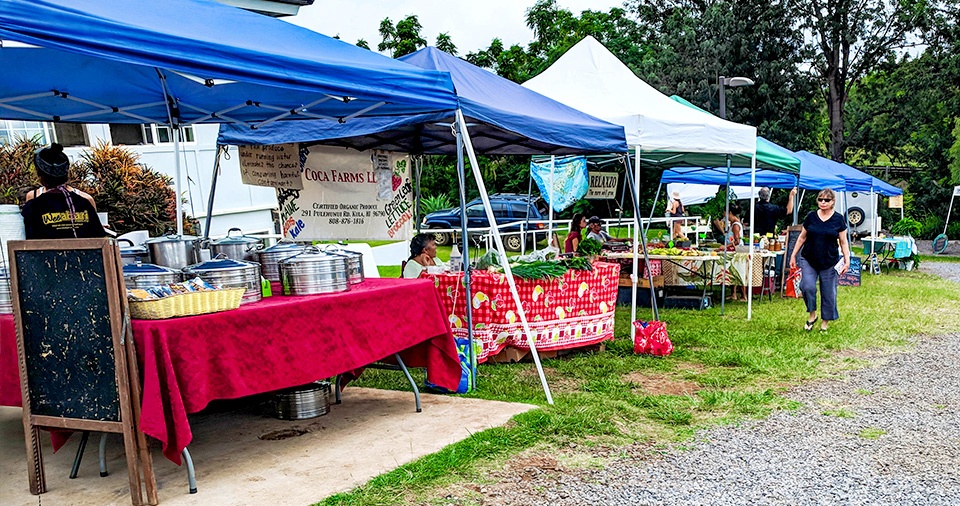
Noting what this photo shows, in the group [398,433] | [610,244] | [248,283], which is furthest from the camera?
[610,244]

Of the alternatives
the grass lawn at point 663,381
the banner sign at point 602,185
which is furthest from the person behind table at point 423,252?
the banner sign at point 602,185

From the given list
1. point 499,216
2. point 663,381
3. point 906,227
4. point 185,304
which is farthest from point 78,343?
point 499,216

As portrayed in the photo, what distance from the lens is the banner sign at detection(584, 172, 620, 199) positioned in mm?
10531

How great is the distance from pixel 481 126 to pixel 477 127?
96mm

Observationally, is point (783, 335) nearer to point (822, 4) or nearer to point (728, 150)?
point (728, 150)

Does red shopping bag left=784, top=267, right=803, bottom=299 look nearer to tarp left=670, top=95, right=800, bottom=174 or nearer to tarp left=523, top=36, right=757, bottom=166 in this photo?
tarp left=670, top=95, right=800, bottom=174

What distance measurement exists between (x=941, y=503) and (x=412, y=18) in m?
33.3

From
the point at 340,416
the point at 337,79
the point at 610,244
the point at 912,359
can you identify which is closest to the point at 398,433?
the point at 340,416

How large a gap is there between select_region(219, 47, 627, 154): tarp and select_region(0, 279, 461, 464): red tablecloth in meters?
1.61

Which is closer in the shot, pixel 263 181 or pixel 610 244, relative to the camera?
pixel 263 181

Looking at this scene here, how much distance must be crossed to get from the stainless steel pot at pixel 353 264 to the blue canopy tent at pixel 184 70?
1.00m

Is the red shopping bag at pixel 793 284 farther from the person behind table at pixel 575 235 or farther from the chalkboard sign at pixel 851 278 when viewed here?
the person behind table at pixel 575 235

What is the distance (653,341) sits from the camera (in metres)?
8.00

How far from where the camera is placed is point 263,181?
7.89 metres
